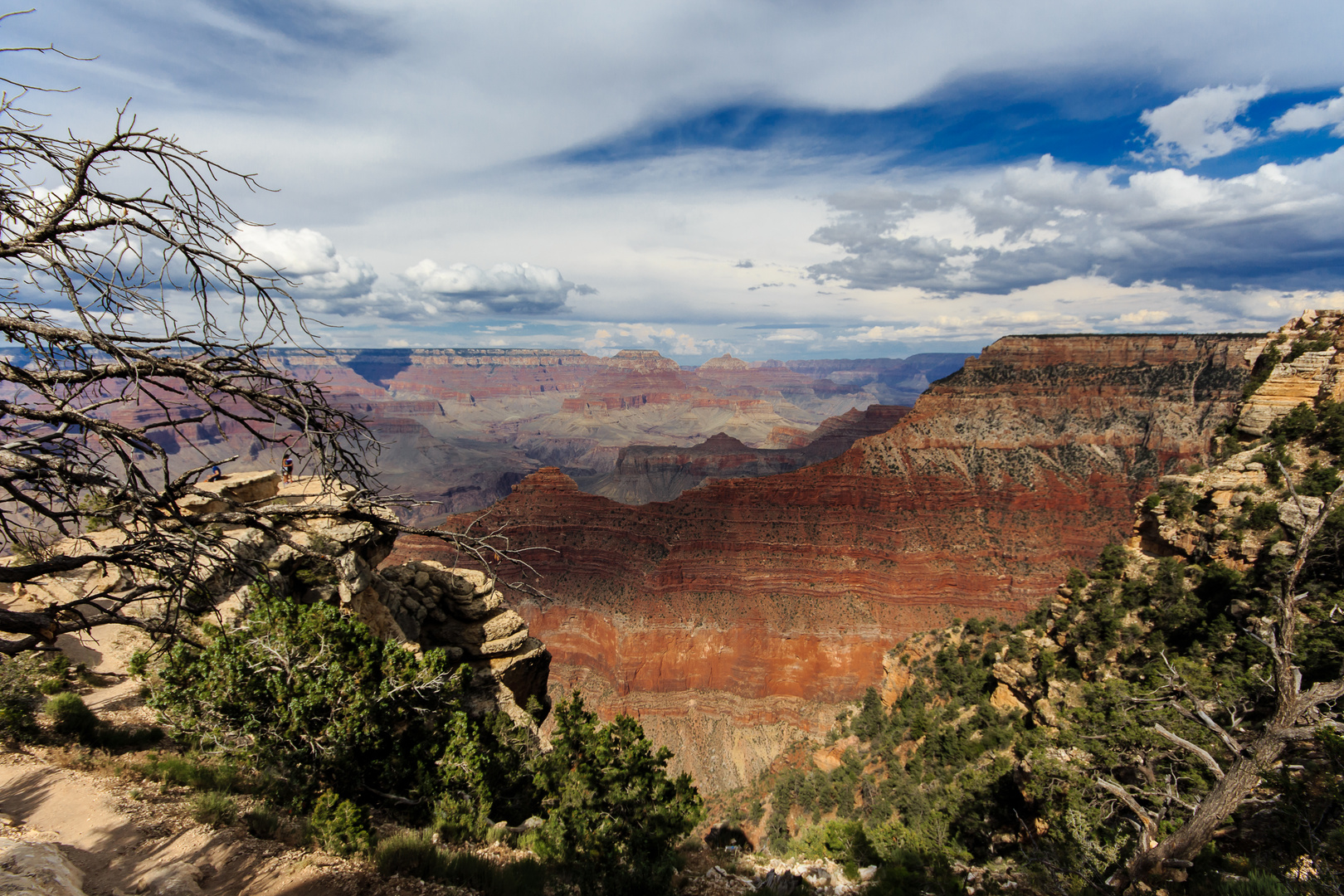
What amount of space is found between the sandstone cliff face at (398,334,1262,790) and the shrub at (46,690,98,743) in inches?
1445

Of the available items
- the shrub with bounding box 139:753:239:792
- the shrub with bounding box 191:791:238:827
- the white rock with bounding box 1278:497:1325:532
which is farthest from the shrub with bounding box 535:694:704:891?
the white rock with bounding box 1278:497:1325:532

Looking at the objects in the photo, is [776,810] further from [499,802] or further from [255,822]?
[255,822]

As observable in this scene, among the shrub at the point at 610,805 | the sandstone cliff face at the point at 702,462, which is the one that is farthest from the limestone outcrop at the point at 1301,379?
the sandstone cliff face at the point at 702,462

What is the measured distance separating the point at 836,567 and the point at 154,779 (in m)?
51.1

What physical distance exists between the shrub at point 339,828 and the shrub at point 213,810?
3.19ft

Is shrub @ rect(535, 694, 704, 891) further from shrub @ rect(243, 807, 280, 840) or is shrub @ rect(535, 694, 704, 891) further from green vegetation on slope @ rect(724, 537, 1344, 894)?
green vegetation on slope @ rect(724, 537, 1344, 894)

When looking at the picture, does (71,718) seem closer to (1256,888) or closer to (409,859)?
(409,859)

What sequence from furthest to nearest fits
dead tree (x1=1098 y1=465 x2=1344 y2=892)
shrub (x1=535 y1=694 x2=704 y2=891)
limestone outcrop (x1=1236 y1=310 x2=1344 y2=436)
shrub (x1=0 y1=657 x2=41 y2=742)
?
1. limestone outcrop (x1=1236 y1=310 x2=1344 y2=436)
2. shrub (x1=535 y1=694 x2=704 y2=891)
3. shrub (x1=0 y1=657 x2=41 y2=742)
4. dead tree (x1=1098 y1=465 x2=1344 y2=892)

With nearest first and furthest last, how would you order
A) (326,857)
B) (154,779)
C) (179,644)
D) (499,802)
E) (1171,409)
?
(326,857) → (154,779) → (179,644) → (499,802) → (1171,409)

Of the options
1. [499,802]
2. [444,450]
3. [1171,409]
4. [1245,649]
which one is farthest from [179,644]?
[444,450]

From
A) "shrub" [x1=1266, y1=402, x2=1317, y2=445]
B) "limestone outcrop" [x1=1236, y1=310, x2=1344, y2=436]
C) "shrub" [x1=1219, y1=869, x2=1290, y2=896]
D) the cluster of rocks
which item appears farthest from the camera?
"limestone outcrop" [x1=1236, y1=310, x2=1344, y2=436]

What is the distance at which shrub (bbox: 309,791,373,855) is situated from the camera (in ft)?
23.3

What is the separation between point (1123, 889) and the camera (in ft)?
29.8

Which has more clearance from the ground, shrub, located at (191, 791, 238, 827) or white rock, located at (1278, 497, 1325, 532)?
white rock, located at (1278, 497, 1325, 532)
